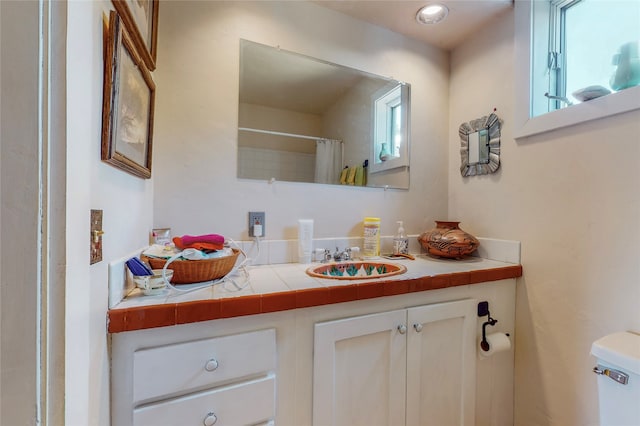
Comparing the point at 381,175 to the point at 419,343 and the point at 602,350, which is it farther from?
the point at 602,350

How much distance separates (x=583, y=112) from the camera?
985mm

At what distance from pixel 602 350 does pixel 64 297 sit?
1.39m

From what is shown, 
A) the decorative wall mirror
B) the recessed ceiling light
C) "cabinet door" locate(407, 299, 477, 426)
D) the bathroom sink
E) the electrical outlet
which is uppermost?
the recessed ceiling light

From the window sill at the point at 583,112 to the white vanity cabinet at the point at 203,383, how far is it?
1385mm

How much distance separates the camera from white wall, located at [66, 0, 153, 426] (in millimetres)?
440

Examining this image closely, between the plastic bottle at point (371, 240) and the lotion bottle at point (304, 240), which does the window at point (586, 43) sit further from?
the lotion bottle at point (304, 240)

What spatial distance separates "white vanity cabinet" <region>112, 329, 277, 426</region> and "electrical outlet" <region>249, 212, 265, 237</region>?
1.66ft

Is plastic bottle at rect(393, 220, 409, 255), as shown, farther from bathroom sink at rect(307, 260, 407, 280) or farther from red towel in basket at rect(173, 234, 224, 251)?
red towel in basket at rect(173, 234, 224, 251)

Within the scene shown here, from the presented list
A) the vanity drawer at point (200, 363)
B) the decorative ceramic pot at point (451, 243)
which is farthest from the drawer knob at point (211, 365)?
the decorative ceramic pot at point (451, 243)

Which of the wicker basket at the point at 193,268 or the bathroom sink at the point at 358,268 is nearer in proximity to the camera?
the wicker basket at the point at 193,268

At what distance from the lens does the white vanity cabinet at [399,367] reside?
2.62 ft

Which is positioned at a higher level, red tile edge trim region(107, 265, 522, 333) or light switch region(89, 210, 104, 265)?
light switch region(89, 210, 104, 265)

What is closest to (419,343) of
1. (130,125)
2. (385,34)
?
(130,125)

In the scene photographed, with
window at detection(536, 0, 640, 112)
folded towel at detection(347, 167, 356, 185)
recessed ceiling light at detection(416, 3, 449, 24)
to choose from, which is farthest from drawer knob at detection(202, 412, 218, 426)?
recessed ceiling light at detection(416, 3, 449, 24)
